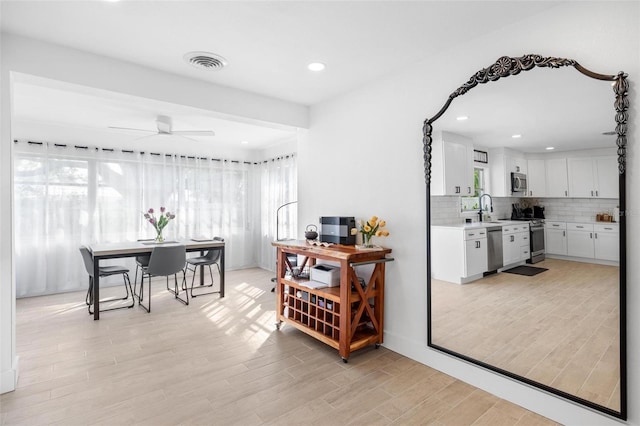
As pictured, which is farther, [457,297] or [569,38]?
[457,297]

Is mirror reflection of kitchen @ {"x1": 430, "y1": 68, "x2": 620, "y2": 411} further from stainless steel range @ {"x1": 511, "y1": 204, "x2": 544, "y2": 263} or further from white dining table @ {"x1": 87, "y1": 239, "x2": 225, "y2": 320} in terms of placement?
white dining table @ {"x1": 87, "y1": 239, "x2": 225, "y2": 320}

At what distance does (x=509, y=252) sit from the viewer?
2277 millimetres

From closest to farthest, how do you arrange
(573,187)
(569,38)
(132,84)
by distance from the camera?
(569,38) < (573,187) < (132,84)

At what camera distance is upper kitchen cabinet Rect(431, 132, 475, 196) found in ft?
7.88

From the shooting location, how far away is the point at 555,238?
6.90 feet

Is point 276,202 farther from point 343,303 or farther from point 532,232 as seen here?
point 532,232

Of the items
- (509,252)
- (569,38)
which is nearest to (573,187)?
(509,252)

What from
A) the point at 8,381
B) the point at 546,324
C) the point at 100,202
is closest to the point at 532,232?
the point at 546,324

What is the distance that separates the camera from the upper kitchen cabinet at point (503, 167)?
2197 millimetres

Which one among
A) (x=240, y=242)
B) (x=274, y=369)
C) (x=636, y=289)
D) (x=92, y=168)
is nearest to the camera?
(x=636, y=289)

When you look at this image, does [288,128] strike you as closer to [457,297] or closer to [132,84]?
[132,84]

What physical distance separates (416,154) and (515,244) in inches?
38.0

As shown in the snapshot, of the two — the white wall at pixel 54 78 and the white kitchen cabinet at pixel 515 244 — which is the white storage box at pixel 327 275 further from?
the white wall at pixel 54 78

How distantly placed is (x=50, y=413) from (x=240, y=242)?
4552 millimetres
